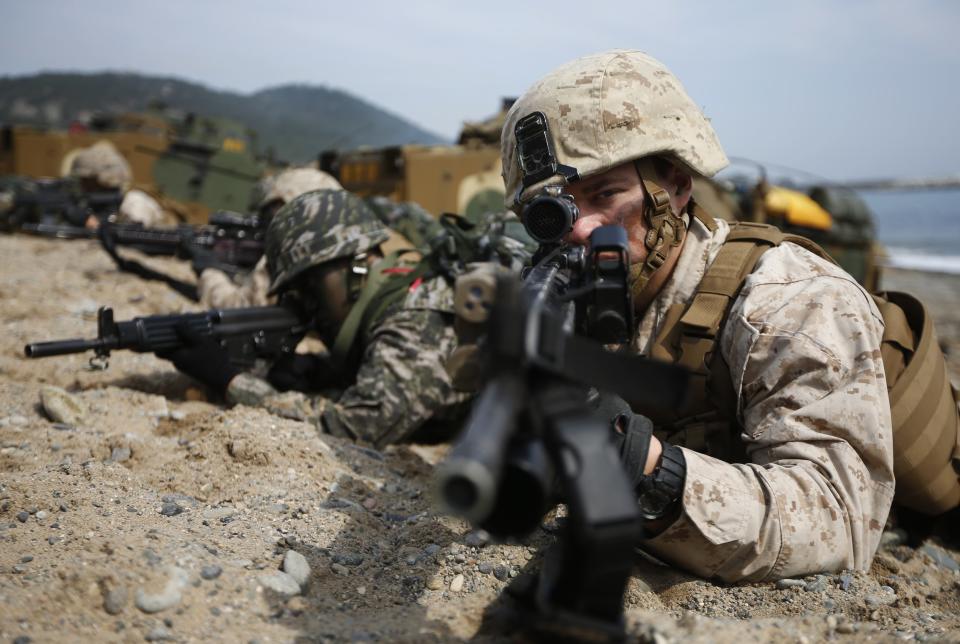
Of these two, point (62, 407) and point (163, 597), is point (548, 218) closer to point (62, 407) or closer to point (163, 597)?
point (163, 597)

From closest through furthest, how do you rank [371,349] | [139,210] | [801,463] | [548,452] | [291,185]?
[548,452] < [801,463] < [371,349] < [291,185] < [139,210]

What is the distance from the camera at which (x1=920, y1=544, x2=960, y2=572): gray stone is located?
2883mm

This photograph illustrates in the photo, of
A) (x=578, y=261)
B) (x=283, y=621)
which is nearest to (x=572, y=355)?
(x=578, y=261)

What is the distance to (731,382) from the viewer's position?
2324mm

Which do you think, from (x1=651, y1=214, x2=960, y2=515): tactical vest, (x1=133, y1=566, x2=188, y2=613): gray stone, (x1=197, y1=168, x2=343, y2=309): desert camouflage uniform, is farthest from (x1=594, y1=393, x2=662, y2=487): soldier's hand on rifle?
(x1=197, y1=168, x2=343, y2=309): desert camouflage uniform

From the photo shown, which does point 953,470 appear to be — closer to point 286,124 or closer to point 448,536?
point 448,536

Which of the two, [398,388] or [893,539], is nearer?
[893,539]

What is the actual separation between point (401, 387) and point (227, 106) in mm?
49375

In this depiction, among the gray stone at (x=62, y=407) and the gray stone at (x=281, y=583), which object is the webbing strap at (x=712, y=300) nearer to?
the gray stone at (x=281, y=583)

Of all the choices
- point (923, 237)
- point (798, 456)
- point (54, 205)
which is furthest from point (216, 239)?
point (923, 237)


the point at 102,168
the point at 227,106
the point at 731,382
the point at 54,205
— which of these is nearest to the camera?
the point at 731,382

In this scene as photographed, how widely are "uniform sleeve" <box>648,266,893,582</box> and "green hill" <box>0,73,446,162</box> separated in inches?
1348

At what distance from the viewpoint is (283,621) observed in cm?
179

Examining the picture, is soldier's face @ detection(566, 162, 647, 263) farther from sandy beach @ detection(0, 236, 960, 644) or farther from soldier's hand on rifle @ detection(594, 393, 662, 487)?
sandy beach @ detection(0, 236, 960, 644)
